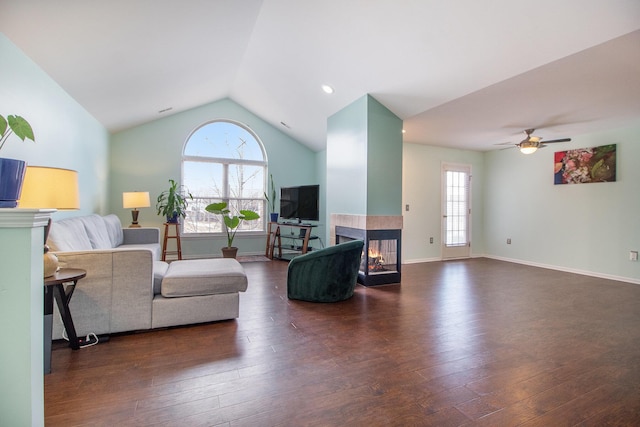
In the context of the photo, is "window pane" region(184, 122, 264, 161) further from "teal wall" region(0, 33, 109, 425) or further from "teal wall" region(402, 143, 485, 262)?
"teal wall" region(402, 143, 485, 262)

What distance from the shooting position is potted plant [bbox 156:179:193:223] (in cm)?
536

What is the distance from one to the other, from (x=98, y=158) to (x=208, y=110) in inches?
88.7

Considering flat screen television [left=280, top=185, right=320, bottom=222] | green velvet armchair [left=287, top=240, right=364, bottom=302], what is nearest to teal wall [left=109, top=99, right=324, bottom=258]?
flat screen television [left=280, top=185, right=320, bottom=222]

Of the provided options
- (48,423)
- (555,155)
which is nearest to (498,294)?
Result: (555,155)

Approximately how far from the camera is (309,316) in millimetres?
2877

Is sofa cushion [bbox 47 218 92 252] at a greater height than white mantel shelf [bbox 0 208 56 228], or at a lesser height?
lesser

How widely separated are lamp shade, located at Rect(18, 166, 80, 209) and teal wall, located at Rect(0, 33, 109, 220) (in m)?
0.60

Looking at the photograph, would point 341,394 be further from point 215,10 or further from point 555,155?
point 555,155

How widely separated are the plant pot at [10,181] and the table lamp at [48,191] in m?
0.27

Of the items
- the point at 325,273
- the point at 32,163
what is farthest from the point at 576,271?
the point at 32,163

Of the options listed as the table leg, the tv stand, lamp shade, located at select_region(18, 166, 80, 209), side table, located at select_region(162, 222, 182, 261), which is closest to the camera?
lamp shade, located at select_region(18, 166, 80, 209)

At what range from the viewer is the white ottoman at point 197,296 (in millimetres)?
2490

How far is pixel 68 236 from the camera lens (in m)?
2.58

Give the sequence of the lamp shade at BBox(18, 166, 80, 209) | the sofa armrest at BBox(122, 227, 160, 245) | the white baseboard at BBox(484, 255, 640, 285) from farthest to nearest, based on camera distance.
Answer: the sofa armrest at BBox(122, 227, 160, 245) → the white baseboard at BBox(484, 255, 640, 285) → the lamp shade at BBox(18, 166, 80, 209)
